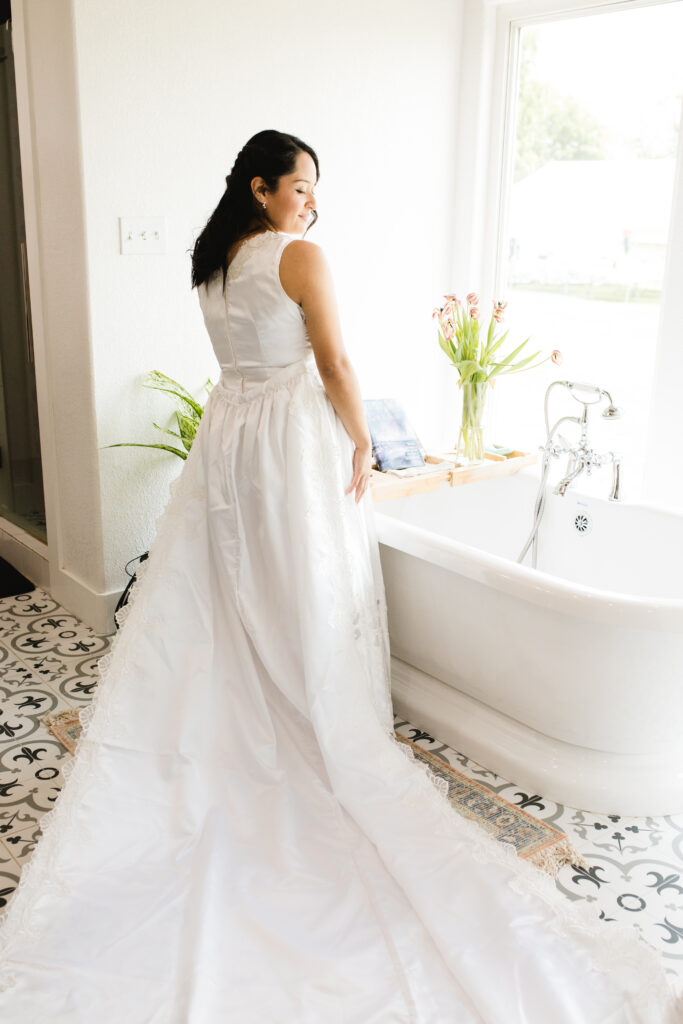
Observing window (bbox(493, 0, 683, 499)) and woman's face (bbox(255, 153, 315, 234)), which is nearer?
woman's face (bbox(255, 153, 315, 234))

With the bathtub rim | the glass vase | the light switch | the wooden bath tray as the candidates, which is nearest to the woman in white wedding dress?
the bathtub rim

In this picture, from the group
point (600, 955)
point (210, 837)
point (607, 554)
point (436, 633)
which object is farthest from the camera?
point (607, 554)

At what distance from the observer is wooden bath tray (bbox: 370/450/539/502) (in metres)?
2.92

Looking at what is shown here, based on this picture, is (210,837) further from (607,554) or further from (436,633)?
(607,554)

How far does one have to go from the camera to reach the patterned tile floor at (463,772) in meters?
1.89

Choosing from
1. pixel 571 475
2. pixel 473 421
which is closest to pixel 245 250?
pixel 571 475

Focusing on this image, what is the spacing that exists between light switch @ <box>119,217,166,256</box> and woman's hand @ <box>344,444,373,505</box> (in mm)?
1104

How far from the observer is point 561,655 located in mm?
2158

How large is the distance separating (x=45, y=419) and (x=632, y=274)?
2146 mm

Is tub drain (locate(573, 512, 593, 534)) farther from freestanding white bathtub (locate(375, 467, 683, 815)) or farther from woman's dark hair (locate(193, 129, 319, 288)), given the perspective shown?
woman's dark hair (locate(193, 129, 319, 288))

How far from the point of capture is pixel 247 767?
2119 millimetres

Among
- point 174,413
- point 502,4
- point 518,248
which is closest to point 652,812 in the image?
point 174,413

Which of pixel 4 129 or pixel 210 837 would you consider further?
pixel 4 129

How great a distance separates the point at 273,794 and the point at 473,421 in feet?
5.15
